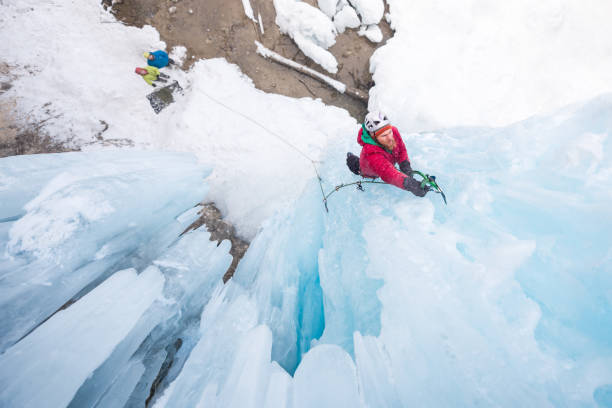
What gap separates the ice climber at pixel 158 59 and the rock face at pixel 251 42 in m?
0.61

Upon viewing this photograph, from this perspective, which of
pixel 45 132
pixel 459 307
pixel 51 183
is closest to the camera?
pixel 459 307

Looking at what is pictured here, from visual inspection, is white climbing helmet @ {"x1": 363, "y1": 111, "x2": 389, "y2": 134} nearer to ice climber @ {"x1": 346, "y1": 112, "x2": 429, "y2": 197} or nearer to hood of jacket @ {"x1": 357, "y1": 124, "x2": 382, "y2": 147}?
ice climber @ {"x1": 346, "y1": 112, "x2": 429, "y2": 197}

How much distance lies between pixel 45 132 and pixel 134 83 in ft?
7.08

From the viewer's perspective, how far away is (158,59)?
555 centimetres

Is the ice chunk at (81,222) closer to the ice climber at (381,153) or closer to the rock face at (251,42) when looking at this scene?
the ice climber at (381,153)

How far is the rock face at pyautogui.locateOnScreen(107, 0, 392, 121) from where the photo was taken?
615 cm

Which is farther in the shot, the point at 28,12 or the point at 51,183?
the point at 28,12

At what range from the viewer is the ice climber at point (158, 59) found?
17.8 ft

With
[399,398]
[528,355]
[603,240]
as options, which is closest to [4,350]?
[399,398]

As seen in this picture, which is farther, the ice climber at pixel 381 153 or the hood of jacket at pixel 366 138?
the hood of jacket at pixel 366 138

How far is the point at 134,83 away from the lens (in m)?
5.95

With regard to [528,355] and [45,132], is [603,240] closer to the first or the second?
[528,355]

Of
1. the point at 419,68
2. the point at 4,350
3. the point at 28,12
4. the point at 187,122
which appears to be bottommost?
the point at 4,350

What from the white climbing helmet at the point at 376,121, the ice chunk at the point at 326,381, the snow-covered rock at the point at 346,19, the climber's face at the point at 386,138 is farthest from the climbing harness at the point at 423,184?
the snow-covered rock at the point at 346,19
